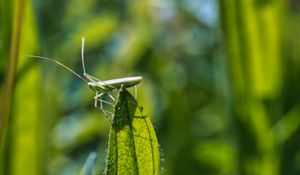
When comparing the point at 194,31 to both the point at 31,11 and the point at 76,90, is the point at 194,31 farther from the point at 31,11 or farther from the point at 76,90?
the point at 31,11

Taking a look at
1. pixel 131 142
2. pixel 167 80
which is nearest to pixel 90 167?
pixel 131 142

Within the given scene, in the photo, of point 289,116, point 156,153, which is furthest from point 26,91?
point 289,116

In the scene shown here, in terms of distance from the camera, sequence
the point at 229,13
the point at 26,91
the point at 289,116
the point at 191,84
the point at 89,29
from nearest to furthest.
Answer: the point at 26,91
the point at 229,13
the point at 289,116
the point at 191,84
the point at 89,29

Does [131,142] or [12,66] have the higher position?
[12,66]

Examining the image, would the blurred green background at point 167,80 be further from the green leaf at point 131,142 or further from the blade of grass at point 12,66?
the green leaf at point 131,142

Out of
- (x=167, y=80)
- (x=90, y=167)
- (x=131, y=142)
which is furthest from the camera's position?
(x=167, y=80)

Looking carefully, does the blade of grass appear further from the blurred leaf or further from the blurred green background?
the blurred leaf

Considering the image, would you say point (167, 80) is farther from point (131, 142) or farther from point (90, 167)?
point (131, 142)

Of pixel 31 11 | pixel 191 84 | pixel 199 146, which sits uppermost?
pixel 31 11
